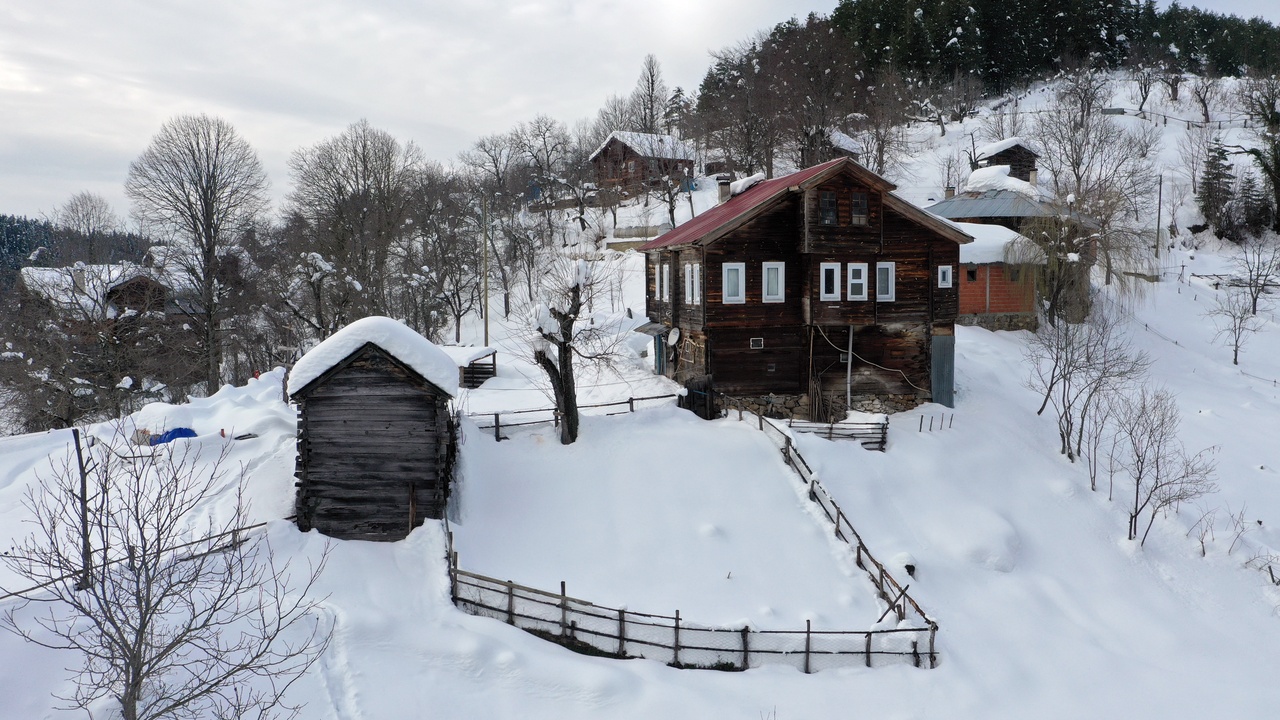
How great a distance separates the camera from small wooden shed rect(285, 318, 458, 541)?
17.9 m

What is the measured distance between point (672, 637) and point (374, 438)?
27.3 feet

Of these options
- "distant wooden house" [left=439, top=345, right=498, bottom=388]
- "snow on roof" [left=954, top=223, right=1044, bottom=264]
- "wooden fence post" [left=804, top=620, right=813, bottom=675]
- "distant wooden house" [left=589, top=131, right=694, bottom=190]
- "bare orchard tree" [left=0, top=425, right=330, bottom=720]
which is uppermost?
"distant wooden house" [left=589, top=131, right=694, bottom=190]

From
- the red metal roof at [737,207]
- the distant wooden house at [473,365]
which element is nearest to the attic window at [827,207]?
the red metal roof at [737,207]

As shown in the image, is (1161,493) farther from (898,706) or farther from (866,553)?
(898,706)

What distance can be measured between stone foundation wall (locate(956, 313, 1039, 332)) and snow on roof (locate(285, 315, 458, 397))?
2761 cm

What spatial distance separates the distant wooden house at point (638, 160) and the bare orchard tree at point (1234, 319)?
121 ft

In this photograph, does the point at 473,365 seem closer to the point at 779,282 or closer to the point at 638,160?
the point at 779,282

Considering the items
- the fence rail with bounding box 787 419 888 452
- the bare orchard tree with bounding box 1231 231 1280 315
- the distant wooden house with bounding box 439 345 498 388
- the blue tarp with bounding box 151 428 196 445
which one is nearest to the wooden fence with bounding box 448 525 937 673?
the fence rail with bounding box 787 419 888 452

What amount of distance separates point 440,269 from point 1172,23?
93596 mm

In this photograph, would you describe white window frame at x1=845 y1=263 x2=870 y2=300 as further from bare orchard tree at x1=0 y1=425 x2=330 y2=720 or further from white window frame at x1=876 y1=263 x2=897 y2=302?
bare orchard tree at x1=0 y1=425 x2=330 y2=720

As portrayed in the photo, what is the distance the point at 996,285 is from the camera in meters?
36.7

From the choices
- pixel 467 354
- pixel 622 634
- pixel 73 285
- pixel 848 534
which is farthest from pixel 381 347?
pixel 73 285

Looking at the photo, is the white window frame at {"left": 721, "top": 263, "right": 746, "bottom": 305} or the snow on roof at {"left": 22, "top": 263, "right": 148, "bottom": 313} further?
the snow on roof at {"left": 22, "top": 263, "right": 148, "bottom": 313}

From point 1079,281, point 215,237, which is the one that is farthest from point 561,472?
point 1079,281
